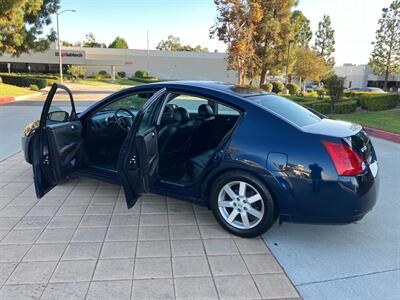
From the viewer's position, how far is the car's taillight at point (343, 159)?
291cm

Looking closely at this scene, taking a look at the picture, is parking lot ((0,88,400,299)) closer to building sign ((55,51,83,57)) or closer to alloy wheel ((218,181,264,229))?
alloy wheel ((218,181,264,229))

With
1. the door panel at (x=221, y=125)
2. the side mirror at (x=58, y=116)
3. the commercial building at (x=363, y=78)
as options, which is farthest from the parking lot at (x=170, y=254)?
the commercial building at (x=363, y=78)

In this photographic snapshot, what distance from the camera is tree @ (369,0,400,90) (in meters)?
39.5

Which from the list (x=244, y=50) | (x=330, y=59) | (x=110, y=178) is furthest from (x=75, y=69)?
(x=110, y=178)

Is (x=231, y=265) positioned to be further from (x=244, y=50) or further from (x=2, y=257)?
(x=244, y=50)

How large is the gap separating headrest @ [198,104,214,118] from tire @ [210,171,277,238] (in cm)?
163

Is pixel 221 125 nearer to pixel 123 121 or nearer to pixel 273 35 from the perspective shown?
pixel 123 121

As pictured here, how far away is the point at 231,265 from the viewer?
295cm

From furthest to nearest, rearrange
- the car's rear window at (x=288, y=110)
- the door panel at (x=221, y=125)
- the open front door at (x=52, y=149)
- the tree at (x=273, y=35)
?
the tree at (x=273, y=35), the door panel at (x=221, y=125), the open front door at (x=52, y=149), the car's rear window at (x=288, y=110)

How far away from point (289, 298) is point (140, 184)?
1733mm

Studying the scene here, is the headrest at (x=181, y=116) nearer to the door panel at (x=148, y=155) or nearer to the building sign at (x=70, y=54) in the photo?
the door panel at (x=148, y=155)

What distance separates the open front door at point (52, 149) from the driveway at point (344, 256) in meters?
2.44

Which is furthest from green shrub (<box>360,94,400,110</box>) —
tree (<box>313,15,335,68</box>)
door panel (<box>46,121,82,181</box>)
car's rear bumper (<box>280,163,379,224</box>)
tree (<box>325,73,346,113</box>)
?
tree (<box>313,15,335,68</box>)

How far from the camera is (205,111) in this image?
4.84 m
